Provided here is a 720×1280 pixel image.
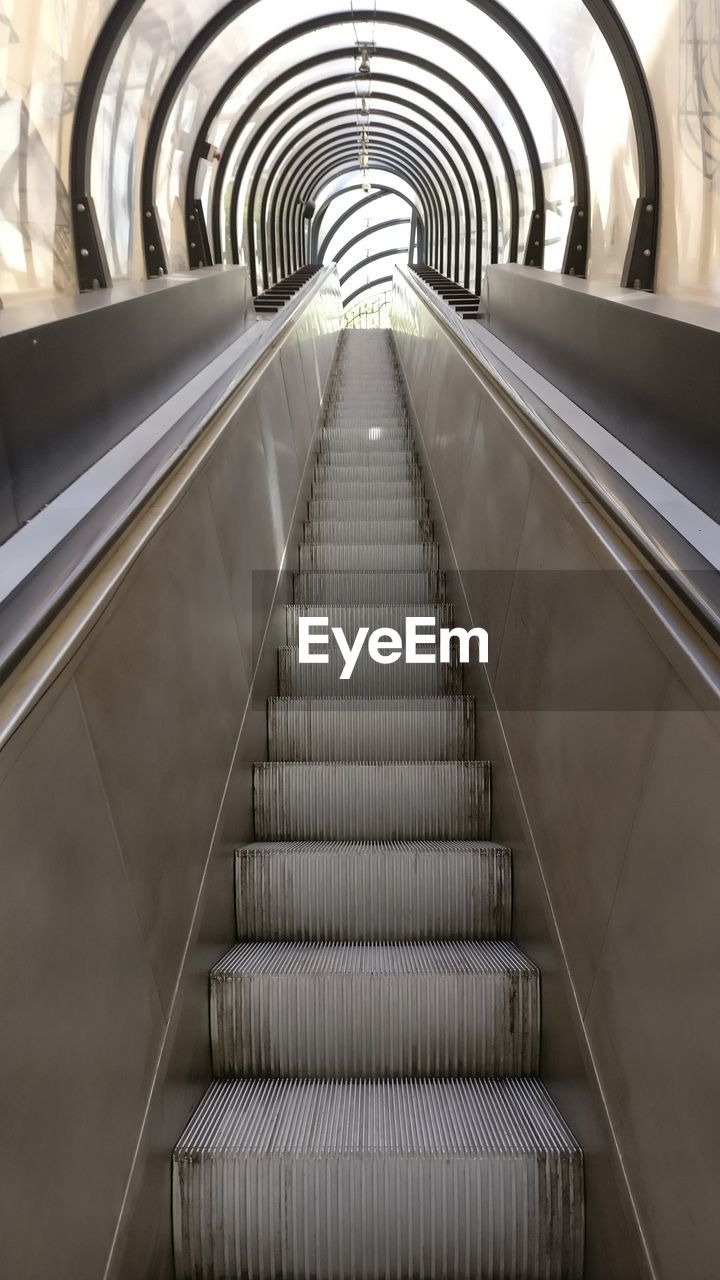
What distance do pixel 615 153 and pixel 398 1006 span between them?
605 cm

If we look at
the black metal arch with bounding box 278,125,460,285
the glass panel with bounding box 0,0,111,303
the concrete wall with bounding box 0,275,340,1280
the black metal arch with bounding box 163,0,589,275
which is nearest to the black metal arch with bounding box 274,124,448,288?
the black metal arch with bounding box 278,125,460,285

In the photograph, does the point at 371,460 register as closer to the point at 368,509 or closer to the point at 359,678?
the point at 368,509

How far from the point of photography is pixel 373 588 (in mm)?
4484

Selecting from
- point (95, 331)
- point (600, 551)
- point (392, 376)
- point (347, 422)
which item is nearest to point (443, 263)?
point (392, 376)

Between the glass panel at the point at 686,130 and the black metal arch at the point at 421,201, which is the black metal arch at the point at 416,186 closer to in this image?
the black metal arch at the point at 421,201

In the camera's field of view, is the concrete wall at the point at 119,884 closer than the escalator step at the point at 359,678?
Yes

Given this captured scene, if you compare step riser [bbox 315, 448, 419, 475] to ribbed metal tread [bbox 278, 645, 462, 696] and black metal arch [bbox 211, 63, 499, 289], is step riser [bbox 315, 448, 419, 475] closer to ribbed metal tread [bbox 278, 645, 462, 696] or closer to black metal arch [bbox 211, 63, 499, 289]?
ribbed metal tread [bbox 278, 645, 462, 696]

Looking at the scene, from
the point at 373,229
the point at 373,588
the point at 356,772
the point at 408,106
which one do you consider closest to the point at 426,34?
the point at 408,106

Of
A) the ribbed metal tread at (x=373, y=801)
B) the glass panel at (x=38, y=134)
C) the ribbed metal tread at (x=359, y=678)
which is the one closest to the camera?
the ribbed metal tread at (x=373, y=801)

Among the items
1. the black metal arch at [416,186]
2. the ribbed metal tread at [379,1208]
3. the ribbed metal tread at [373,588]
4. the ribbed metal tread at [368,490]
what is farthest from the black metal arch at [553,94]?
the black metal arch at [416,186]

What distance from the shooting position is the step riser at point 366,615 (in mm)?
4156

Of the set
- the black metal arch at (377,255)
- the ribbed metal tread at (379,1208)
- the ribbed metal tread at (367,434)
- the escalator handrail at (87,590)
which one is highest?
the black metal arch at (377,255)

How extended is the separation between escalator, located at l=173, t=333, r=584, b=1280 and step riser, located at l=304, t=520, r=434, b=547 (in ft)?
5.38

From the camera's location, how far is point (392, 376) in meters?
9.78
